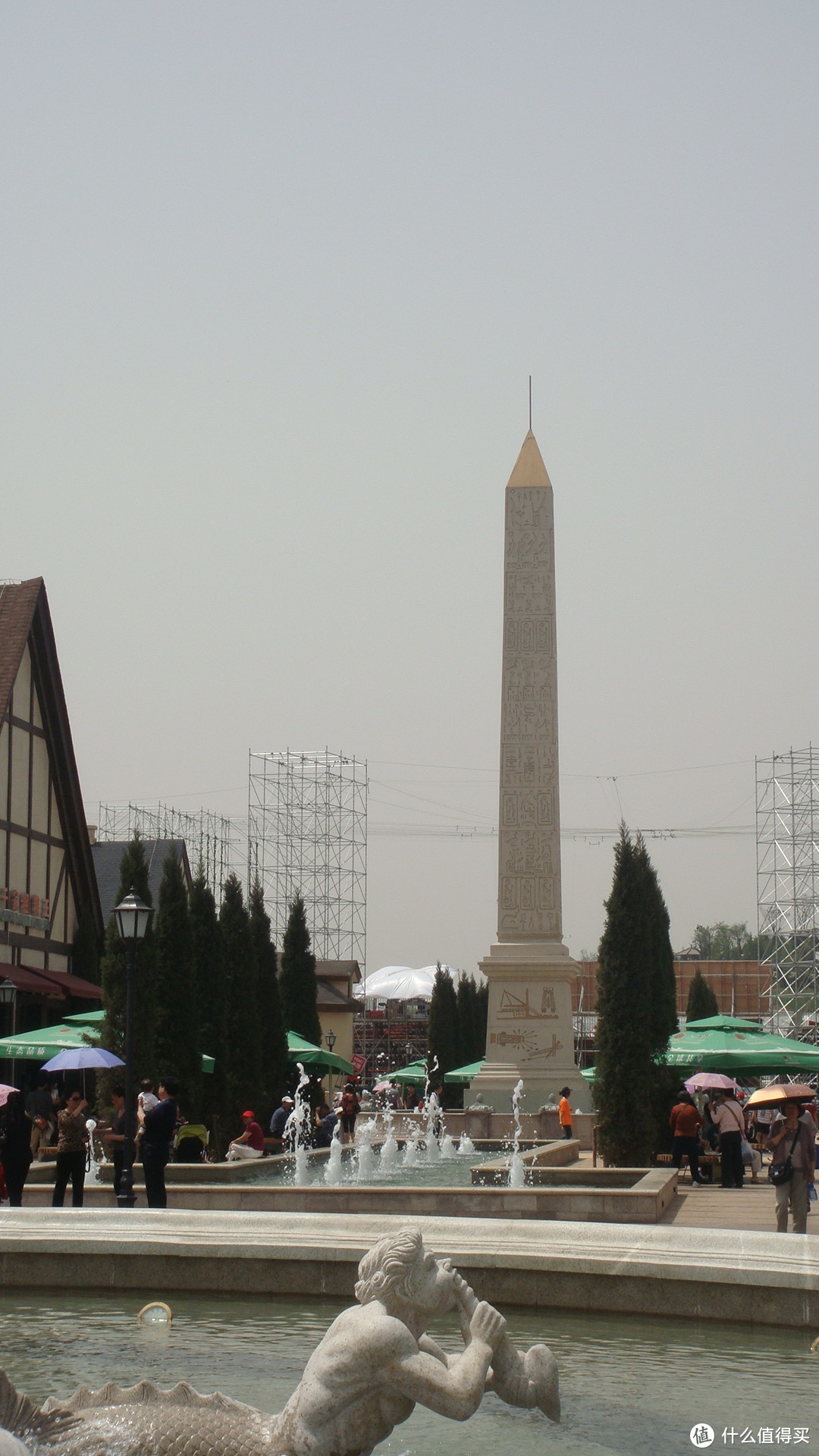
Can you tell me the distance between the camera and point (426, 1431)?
24.4ft

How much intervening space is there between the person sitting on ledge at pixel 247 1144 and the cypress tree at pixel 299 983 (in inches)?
843

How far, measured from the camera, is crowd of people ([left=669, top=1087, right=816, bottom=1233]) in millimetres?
14531

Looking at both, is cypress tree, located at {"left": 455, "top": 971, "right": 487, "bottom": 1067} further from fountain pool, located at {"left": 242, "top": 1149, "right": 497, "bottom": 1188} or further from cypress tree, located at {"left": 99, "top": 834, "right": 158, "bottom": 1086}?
cypress tree, located at {"left": 99, "top": 834, "right": 158, "bottom": 1086}

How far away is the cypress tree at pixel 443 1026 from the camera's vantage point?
59.2 metres

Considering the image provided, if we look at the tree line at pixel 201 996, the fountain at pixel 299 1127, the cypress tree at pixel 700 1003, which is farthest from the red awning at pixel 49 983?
the cypress tree at pixel 700 1003

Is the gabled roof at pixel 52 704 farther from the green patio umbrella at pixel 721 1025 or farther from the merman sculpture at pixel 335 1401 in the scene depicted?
the merman sculpture at pixel 335 1401

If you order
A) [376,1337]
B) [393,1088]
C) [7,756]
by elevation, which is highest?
[7,756]

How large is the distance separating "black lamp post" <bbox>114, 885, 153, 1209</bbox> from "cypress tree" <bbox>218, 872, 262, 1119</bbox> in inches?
588

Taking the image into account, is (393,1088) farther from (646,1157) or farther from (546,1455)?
(546,1455)

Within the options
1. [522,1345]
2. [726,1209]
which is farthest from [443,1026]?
[522,1345]

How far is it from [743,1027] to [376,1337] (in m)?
26.8

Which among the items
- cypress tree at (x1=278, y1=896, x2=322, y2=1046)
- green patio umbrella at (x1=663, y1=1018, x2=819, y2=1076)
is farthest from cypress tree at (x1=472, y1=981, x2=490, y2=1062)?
green patio umbrella at (x1=663, y1=1018, x2=819, y2=1076)

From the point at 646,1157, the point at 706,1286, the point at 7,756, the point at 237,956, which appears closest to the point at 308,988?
the point at 237,956

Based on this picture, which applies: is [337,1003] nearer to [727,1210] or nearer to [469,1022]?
[469,1022]
